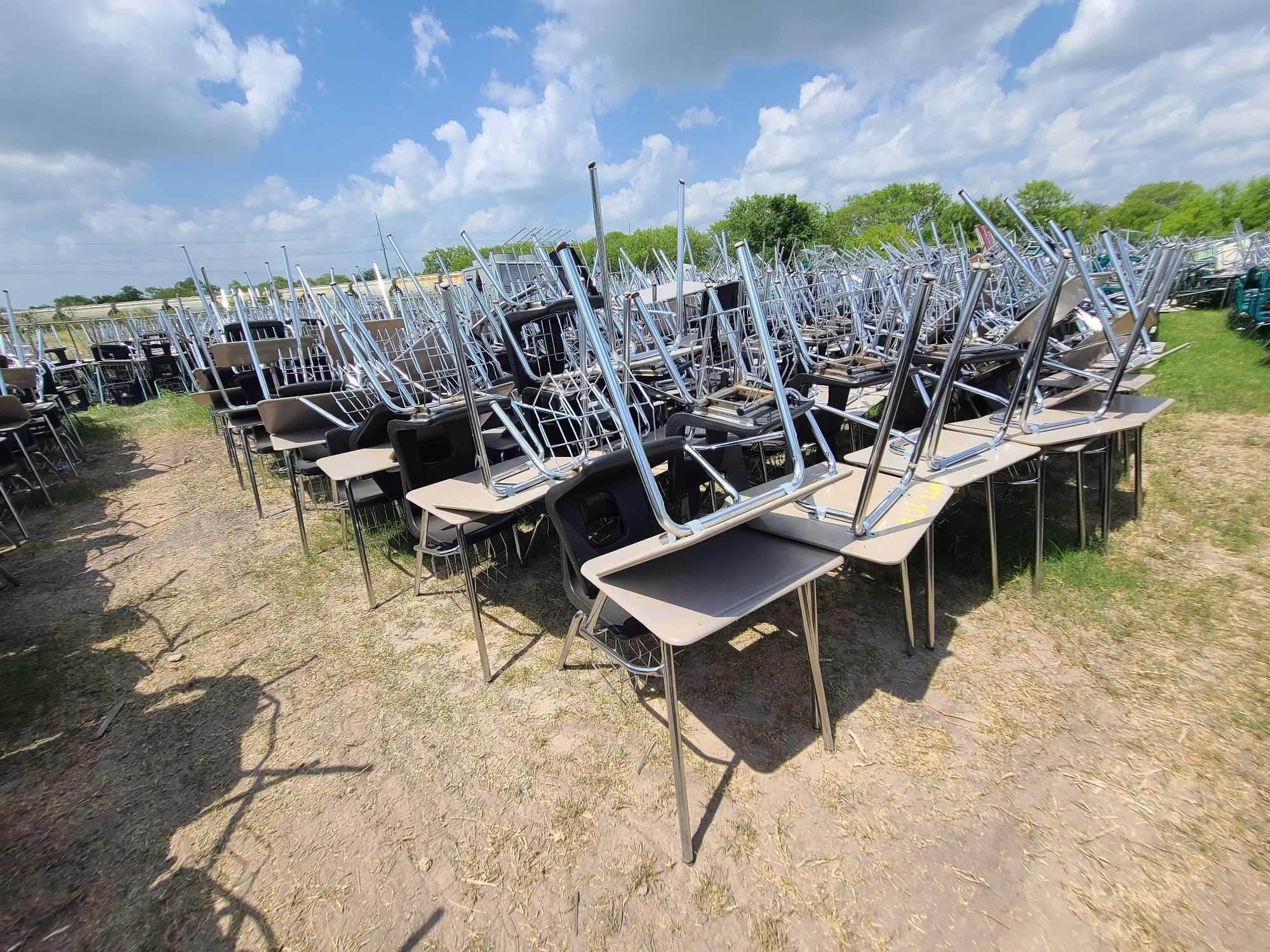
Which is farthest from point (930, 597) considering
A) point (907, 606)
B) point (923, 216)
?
point (923, 216)

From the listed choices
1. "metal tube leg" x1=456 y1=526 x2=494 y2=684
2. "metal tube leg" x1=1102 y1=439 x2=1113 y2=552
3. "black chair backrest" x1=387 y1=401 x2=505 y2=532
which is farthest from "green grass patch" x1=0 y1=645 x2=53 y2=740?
"metal tube leg" x1=1102 y1=439 x2=1113 y2=552

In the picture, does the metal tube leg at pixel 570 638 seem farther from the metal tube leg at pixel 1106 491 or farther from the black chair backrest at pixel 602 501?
the metal tube leg at pixel 1106 491

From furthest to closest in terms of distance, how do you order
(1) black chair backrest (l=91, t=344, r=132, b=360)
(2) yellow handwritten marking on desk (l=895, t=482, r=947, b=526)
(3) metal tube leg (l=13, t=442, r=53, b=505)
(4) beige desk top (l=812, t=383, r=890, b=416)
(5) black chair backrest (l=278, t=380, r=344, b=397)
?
(1) black chair backrest (l=91, t=344, r=132, b=360)
(3) metal tube leg (l=13, t=442, r=53, b=505)
(5) black chair backrest (l=278, t=380, r=344, b=397)
(4) beige desk top (l=812, t=383, r=890, b=416)
(2) yellow handwritten marking on desk (l=895, t=482, r=947, b=526)

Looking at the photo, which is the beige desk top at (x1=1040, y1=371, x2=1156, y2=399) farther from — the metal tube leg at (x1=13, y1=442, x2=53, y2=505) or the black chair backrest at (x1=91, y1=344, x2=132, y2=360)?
the black chair backrest at (x1=91, y1=344, x2=132, y2=360)

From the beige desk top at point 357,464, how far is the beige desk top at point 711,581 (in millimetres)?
1751

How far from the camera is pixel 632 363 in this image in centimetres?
401

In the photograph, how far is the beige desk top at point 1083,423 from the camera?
271cm

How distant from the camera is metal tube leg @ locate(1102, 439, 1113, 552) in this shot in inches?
117

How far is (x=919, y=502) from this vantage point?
2.29 m

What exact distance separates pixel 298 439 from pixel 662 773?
144 inches

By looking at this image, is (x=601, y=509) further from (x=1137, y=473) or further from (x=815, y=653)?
(x=1137, y=473)

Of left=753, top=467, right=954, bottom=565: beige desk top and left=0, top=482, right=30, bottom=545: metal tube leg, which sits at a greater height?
left=0, top=482, right=30, bottom=545: metal tube leg

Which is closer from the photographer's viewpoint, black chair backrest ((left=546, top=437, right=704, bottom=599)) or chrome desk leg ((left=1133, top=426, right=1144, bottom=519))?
black chair backrest ((left=546, top=437, right=704, bottom=599))

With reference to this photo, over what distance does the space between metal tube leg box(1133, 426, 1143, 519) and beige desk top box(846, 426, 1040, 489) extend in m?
1.16
